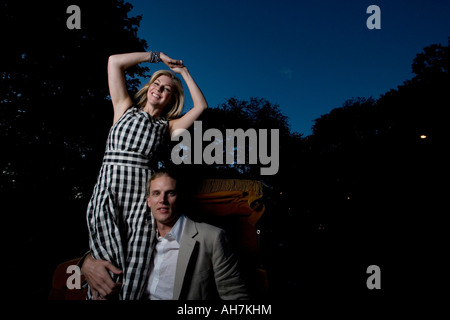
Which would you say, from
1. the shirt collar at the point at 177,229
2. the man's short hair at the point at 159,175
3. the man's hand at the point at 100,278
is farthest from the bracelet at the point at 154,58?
the man's hand at the point at 100,278

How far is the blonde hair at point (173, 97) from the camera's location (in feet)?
7.80

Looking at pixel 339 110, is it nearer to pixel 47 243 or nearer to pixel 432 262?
pixel 432 262

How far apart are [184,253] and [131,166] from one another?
0.97 metres

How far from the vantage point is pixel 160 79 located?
2334 millimetres

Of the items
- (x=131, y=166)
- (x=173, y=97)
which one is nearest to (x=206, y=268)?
(x=131, y=166)

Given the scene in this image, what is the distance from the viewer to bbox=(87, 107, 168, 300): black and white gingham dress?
179cm

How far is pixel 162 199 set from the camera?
2.08 metres

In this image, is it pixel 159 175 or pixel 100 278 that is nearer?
pixel 100 278

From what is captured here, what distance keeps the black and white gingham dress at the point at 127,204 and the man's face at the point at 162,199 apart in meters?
0.08

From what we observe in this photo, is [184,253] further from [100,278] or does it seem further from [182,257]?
[100,278]

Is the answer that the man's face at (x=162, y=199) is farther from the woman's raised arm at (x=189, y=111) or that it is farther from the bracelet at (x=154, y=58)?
the bracelet at (x=154, y=58)

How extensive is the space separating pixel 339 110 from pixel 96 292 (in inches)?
1729

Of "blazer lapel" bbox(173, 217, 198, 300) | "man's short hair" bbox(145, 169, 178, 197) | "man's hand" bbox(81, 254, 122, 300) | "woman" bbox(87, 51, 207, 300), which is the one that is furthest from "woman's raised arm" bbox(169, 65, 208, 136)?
"man's hand" bbox(81, 254, 122, 300)

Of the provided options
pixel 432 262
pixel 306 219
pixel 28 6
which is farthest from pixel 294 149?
pixel 28 6
